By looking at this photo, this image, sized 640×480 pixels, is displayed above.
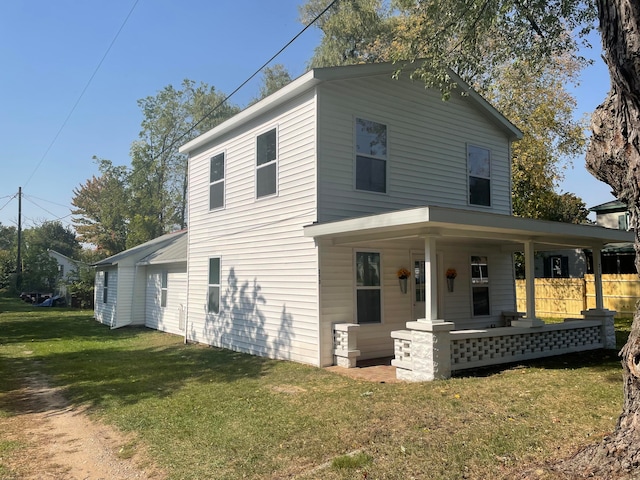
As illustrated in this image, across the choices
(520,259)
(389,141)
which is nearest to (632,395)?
(389,141)

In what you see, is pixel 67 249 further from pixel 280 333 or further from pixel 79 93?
pixel 280 333

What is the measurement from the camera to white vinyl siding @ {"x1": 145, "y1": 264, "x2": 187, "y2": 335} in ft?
49.6

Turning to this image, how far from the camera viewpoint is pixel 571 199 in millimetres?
34031

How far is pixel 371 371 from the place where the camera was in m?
8.22

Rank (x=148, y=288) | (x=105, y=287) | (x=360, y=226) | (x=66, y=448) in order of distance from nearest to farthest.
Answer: (x=66, y=448) → (x=360, y=226) → (x=148, y=288) → (x=105, y=287)

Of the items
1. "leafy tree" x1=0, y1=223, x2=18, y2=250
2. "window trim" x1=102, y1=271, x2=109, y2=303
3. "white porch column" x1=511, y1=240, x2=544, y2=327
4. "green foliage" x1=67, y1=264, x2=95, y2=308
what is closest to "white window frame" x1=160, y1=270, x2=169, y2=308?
"window trim" x1=102, y1=271, x2=109, y2=303

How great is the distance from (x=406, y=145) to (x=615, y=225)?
22868 mm

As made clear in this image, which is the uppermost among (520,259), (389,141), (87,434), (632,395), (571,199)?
(571,199)

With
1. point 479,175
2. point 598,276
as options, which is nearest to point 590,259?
point 598,276

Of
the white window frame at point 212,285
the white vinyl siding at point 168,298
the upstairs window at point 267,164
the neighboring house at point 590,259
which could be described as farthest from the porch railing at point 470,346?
the neighboring house at point 590,259

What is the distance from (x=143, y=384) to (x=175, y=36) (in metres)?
9.04

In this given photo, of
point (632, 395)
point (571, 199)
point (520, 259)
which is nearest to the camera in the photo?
point (632, 395)

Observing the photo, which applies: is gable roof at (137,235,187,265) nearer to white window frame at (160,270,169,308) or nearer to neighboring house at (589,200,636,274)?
white window frame at (160,270,169,308)

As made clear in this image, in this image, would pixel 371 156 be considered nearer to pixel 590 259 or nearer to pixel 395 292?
pixel 395 292
